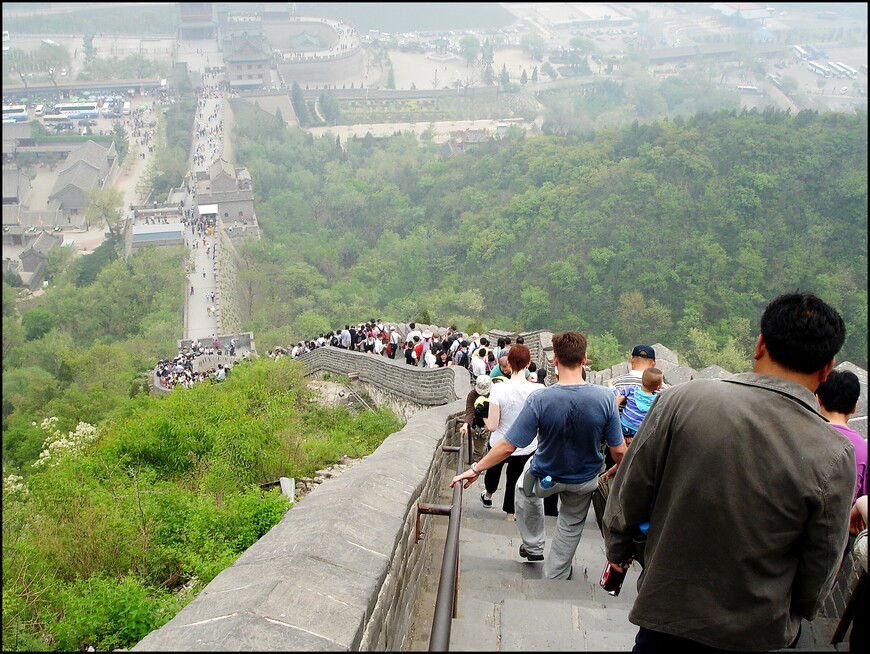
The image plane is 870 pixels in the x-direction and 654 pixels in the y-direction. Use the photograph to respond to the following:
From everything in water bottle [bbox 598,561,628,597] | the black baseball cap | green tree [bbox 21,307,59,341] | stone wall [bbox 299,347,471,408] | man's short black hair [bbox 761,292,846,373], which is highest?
man's short black hair [bbox 761,292,846,373]

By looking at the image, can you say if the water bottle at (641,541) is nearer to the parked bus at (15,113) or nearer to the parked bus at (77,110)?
the parked bus at (15,113)

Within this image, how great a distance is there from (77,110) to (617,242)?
184 ft

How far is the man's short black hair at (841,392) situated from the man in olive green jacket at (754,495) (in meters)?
1.19

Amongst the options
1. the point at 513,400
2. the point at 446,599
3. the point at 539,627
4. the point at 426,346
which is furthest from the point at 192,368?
the point at 446,599

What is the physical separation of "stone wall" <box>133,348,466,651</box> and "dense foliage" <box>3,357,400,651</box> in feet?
5.47

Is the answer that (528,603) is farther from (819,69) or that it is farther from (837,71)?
(837,71)

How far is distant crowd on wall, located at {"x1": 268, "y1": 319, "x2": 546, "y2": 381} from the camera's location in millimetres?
7957

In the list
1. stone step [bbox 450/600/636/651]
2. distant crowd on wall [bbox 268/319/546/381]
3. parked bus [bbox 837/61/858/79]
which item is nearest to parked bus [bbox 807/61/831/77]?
parked bus [bbox 837/61/858/79]

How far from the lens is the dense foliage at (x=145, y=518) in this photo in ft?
12.4

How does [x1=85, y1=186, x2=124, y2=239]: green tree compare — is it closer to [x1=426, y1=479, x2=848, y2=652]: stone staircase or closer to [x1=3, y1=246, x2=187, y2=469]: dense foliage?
[x1=3, y1=246, x2=187, y2=469]: dense foliage

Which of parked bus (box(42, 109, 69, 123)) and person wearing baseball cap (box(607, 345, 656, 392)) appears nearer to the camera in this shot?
person wearing baseball cap (box(607, 345, 656, 392))

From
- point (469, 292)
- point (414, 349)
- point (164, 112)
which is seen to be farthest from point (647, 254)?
point (164, 112)

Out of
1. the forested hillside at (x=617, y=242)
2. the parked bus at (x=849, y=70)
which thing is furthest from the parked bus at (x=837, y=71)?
the forested hillside at (x=617, y=242)

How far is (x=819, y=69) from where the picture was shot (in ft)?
287
